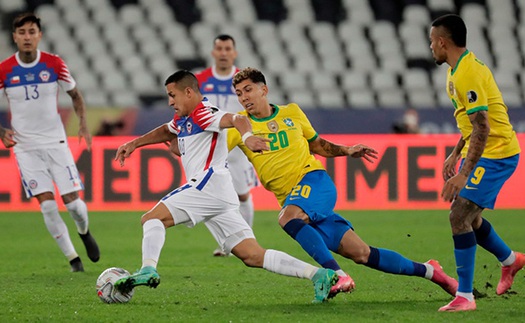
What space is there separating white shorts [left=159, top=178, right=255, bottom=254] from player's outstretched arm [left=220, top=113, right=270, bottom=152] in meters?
0.53

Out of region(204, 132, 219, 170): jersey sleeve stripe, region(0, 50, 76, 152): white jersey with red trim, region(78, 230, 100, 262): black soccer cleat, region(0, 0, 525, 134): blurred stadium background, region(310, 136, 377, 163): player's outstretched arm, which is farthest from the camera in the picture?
region(0, 0, 525, 134): blurred stadium background

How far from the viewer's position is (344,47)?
2280 cm

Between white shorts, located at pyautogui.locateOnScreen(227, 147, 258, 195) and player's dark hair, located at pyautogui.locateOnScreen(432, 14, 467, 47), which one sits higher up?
player's dark hair, located at pyautogui.locateOnScreen(432, 14, 467, 47)

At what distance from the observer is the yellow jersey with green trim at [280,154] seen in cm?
720

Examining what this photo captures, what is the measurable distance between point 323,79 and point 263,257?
15164 millimetres

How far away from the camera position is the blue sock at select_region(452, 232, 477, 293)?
20.9ft

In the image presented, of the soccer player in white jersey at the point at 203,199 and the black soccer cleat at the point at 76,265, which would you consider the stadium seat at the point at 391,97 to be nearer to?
the black soccer cleat at the point at 76,265

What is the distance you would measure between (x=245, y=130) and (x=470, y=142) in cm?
139

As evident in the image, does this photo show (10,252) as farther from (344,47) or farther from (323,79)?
(344,47)

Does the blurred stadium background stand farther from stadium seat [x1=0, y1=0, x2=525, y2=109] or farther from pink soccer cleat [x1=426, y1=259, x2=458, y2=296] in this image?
pink soccer cleat [x1=426, y1=259, x2=458, y2=296]

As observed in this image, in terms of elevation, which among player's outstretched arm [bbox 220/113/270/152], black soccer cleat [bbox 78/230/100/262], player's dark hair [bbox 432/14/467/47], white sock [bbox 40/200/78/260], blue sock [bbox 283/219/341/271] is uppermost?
player's dark hair [bbox 432/14/467/47]

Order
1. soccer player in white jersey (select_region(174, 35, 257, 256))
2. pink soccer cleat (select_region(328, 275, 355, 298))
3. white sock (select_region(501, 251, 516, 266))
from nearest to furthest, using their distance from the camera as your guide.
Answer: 1. pink soccer cleat (select_region(328, 275, 355, 298))
2. white sock (select_region(501, 251, 516, 266))
3. soccer player in white jersey (select_region(174, 35, 257, 256))

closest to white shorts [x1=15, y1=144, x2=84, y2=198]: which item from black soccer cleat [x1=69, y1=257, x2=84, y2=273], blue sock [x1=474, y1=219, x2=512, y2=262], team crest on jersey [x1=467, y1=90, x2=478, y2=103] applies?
black soccer cleat [x1=69, y1=257, x2=84, y2=273]

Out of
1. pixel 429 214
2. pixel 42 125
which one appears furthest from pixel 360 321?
pixel 429 214
